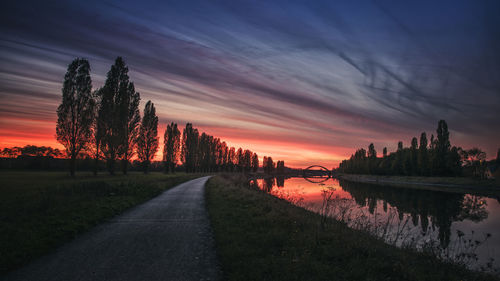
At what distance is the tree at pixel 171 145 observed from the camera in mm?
57156

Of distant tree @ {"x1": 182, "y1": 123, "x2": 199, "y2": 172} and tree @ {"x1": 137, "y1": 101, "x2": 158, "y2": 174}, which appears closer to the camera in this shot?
tree @ {"x1": 137, "y1": 101, "x2": 158, "y2": 174}

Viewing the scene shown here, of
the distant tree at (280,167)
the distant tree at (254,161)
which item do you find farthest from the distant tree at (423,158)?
the distant tree at (280,167)

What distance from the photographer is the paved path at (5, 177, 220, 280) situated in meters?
4.97

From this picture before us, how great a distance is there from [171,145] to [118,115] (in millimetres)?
26551

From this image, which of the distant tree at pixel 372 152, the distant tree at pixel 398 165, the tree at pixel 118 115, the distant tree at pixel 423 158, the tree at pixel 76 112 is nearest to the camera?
the tree at pixel 76 112

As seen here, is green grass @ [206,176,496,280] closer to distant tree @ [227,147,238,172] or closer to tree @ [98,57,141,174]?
tree @ [98,57,141,174]

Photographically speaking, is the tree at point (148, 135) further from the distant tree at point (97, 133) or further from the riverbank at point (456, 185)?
the riverbank at point (456, 185)

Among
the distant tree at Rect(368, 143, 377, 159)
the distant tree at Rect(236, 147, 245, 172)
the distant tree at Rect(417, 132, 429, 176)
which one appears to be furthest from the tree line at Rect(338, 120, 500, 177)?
the distant tree at Rect(236, 147, 245, 172)

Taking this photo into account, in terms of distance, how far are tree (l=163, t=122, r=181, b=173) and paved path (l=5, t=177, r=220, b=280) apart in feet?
162

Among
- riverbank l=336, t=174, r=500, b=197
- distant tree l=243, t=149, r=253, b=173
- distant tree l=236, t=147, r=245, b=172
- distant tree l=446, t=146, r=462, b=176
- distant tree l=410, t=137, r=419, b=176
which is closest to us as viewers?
riverbank l=336, t=174, r=500, b=197

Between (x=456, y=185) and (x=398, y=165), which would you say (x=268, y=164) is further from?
(x=456, y=185)

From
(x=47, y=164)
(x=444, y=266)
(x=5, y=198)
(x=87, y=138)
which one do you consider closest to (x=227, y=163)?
(x=47, y=164)

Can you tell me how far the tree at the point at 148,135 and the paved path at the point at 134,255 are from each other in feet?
125

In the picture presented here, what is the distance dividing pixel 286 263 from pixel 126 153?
33927mm
